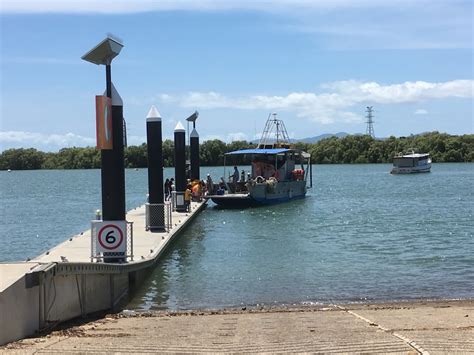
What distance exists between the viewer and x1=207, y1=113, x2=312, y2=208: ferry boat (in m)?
38.6

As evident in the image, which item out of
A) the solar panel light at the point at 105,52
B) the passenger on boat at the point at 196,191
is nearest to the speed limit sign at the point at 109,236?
the solar panel light at the point at 105,52

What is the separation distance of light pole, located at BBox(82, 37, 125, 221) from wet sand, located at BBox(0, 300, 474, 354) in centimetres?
283

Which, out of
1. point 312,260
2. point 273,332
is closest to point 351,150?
point 312,260

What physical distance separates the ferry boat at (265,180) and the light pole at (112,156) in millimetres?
23527

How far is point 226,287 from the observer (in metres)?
15.7

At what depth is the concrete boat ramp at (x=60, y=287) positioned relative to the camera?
317 inches

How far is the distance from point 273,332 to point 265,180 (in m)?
32.0

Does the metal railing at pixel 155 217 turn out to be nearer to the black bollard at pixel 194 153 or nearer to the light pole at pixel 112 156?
the light pole at pixel 112 156

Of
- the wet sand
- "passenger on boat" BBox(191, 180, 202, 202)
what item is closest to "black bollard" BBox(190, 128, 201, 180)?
"passenger on boat" BBox(191, 180, 202, 202)

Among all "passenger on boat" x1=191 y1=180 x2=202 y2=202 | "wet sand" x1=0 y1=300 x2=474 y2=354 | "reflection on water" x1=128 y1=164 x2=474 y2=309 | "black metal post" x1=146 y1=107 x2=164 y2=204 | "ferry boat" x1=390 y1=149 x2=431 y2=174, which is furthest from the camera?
"ferry boat" x1=390 y1=149 x2=431 y2=174

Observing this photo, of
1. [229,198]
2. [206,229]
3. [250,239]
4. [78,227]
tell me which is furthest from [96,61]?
[229,198]

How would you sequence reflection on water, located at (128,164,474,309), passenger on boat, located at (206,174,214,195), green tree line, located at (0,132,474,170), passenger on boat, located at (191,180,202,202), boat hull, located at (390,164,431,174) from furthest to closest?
green tree line, located at (0,132,474,170)
boat hull, located at (390,164,431,174)
passenger on boat, located at (206,174,214,195)
passenger on boat, located at (191,180,202,202)
reflection on water, located at (128,164,474,309)

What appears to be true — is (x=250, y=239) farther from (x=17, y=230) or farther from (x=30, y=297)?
(x=30, y=297)

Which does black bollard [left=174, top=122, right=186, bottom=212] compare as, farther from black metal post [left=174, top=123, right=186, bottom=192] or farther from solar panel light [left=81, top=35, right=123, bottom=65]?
solar panel light [left=81, top=35, right=123, bottom=65]
